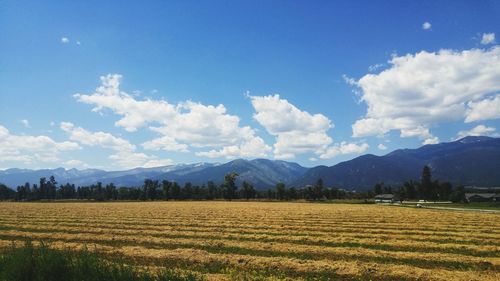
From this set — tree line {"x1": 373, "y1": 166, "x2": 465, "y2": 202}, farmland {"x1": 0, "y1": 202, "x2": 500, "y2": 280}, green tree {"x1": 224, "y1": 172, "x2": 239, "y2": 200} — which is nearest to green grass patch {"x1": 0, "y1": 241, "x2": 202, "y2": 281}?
farmland {"x1": 0, "y1": 202, "x2": 500, "y2": 280}

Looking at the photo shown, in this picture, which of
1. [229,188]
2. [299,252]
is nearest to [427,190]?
[229,188]

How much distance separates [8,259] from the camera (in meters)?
14.5

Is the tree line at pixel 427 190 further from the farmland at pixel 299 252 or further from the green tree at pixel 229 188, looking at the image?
the farmland at pixel 299 252

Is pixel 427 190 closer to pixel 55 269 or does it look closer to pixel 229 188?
pixel 229 188

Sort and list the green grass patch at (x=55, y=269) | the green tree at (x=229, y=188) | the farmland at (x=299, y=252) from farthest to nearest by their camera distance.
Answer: the green tree at (x=229, y=188) → the farmland at (x=299, y=252) → the green grass patch at (x=55, y=269)

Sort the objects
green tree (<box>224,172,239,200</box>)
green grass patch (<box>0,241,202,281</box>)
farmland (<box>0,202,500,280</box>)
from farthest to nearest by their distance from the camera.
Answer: green tree (<box>224,172,239,200</box>), farmland (<box>0,202,500,280</box>), green grass patch (<box>0,241,202,281</box>)

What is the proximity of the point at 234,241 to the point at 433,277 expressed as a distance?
15.8 m

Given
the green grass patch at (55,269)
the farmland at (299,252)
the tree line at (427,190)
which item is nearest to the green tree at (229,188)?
the tree line at (427,190)

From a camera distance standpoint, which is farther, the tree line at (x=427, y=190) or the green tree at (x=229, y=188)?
the green tree at (x=229, y=188)

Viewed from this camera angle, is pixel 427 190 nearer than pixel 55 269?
No

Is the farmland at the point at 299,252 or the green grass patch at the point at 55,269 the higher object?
the green grass patch at the point at 55,269

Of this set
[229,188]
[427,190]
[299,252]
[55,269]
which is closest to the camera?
[55,269]

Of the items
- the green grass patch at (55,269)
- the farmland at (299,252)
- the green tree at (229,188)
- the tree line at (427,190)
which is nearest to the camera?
the green grass patch at (55,269)

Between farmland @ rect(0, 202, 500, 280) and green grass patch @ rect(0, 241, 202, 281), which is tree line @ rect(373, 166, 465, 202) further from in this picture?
green grass patch @ rect(0, 241, 202, 281)
